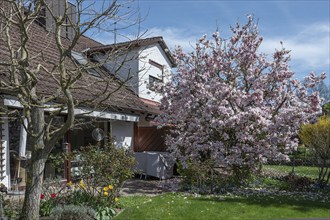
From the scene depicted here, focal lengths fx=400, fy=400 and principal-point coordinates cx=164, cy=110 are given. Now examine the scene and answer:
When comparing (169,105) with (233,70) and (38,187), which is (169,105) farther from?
(38,187)

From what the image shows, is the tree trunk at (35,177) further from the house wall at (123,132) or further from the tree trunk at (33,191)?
the house wall at (123,132)

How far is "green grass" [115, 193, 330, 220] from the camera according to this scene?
8.27 m

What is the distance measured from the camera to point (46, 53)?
14562 mm

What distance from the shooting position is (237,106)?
40.9 ft

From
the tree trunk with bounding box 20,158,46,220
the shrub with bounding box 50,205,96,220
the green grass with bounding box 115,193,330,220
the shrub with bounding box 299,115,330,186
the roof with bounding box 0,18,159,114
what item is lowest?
the green grass with bounding box 115,193,330,220

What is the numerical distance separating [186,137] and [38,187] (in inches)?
273

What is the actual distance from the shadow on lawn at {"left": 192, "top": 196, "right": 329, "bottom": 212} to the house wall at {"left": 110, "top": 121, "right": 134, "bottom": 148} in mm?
6894

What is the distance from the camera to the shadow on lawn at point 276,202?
30.6ft

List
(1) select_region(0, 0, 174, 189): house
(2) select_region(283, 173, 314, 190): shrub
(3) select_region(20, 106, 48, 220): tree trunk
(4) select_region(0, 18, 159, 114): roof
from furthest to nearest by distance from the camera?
1. (2) select_region(283, 173, 314, 190): shrub
2. (4) select_region(0, 18, 159, 114): roof
3. (1) select_region(0, 0, 174, 189): house
4. (3) select_region(20, 106, 48, 220): tree trunk

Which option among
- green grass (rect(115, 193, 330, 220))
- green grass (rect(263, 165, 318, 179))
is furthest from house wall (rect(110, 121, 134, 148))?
green grass (rect(263, 165, 318, 179))

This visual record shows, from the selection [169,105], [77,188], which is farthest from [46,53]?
[77,188]

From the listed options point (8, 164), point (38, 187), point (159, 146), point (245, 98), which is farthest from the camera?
point (159, 146)

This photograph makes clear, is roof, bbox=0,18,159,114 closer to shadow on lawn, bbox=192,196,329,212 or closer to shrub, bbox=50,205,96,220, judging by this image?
shadow on lawn, bbox=192,196,329,212

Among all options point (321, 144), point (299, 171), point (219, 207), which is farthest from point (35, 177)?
point (299, 171)
